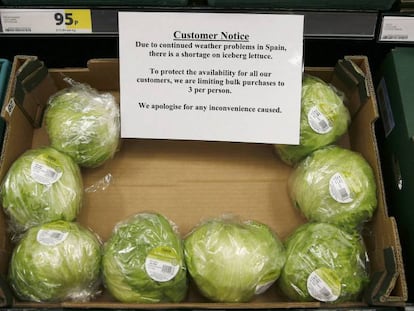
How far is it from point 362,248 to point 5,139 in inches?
33.7

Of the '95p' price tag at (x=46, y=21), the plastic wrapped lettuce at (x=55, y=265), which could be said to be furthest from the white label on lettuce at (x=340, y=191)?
the '95p' price tag at (x=46, y=21)

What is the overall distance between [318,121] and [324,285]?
0.40 meters

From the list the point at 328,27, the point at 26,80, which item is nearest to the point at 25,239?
the point at 26,80

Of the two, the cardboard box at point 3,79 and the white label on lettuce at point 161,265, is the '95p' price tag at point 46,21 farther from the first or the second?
the white label on lettuce at point 161,265

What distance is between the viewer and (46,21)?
49.3 inches

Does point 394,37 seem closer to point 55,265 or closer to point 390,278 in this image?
point 390,278

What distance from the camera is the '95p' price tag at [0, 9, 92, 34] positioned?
4.06ft

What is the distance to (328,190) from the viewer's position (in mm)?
1214

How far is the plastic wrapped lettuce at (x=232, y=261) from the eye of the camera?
111cm

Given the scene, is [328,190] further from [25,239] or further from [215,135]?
[25,239]

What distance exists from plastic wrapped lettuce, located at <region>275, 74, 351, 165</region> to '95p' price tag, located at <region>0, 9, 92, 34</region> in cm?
55

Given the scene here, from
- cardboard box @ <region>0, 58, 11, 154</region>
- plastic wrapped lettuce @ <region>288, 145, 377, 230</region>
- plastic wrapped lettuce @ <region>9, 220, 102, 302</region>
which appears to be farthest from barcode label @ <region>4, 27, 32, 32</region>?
plastic wrapped lettuce @ <region>288, 145, 377, 230</region>

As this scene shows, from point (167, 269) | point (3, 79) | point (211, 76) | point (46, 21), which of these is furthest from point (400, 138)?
point (3, 79)

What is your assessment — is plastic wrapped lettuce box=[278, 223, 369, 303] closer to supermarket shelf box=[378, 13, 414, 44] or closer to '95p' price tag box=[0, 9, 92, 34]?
supermarket shelf box=[378, 13, 414, 44]
